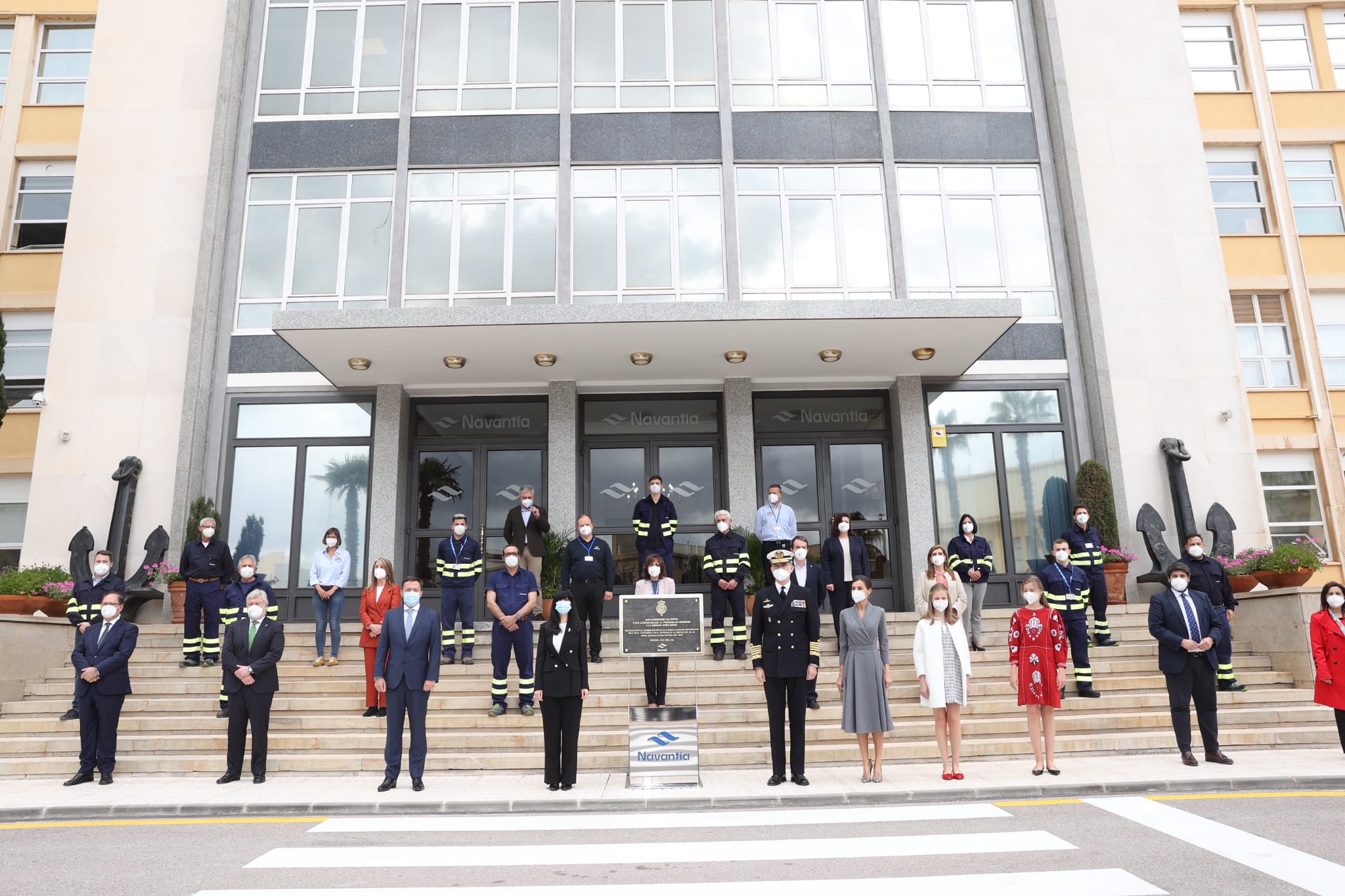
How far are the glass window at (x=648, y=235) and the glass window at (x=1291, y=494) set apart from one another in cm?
1126

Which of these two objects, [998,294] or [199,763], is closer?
[199,763]

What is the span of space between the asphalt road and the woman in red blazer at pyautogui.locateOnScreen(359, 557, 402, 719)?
10.1 feet

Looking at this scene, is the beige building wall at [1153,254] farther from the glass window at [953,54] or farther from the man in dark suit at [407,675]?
the man in dark suit at [407,675]

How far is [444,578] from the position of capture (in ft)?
39.2

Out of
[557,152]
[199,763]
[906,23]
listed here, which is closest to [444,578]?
[199,763]

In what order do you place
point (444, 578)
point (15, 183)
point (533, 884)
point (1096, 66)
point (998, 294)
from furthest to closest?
point (15, 183)
point (1096, 66)
point (998, 294)
point (444, 578)
point (533, 884)

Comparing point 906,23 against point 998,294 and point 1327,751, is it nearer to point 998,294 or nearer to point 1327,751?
point 998,294

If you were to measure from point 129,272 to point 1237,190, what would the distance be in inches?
851

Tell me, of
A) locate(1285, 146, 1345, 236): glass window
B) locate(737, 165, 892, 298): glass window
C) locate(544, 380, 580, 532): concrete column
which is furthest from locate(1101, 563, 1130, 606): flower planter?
locate(1285, 146, 1345, 236): glass window

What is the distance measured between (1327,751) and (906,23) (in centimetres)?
1396

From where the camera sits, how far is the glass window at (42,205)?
1861 cm

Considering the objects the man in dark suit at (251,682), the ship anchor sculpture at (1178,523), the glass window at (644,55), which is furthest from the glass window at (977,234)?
the man in dark suit at (251,682)

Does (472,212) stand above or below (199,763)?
above

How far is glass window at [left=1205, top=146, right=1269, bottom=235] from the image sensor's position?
18.6 meters
